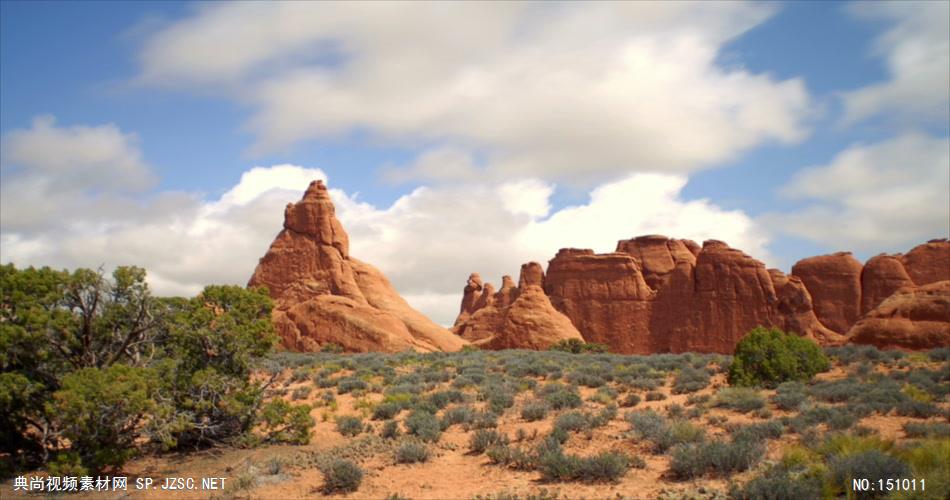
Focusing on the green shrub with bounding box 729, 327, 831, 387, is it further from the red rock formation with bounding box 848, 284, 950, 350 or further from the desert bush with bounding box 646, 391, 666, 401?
the red rock formation with bounding box 848, 284, 950, 350

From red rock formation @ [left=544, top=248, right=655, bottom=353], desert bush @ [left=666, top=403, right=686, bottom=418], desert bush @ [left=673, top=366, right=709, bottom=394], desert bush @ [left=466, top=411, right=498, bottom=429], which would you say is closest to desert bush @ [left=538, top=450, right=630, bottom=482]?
desert bush @ [left=466, top=411, right=498, bottom=429]

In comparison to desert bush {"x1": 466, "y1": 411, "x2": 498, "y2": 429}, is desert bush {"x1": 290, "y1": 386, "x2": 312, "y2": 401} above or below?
above

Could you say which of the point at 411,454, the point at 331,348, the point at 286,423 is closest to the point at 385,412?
the point at 286,423

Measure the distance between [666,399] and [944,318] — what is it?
79.3ft

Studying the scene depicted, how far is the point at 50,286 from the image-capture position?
41.1ft

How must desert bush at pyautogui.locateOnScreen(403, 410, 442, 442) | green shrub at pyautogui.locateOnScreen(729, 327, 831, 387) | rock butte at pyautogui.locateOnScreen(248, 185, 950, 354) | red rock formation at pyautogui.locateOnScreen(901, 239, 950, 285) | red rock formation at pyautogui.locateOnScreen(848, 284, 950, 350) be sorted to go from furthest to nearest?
red rock formation at pyautogui.locateOnScreen(901, 239, 950, 285)
rock butte at pyautogui.locateOnScreen(248, 185, 950, 354)
red rock formation at pyautogui.locateOnScreen(848, 284, 950, 350)
green shrub at pyautogui.locateOnScreen(729, 327, 831, 387)
desert bush at pyautogui.locateOnScreen(403, 410, 442, 442)

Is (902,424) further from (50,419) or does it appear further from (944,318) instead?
(944,318)

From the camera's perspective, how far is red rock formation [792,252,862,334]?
57625 mm

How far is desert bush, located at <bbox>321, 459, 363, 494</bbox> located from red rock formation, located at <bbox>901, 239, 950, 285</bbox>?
5931 centimetres

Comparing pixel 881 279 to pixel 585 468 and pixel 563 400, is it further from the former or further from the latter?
pixel 585 468

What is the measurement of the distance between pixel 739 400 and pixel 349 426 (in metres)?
9.74

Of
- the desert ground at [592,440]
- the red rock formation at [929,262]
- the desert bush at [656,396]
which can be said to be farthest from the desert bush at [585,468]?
the red rock formation at [929,262]

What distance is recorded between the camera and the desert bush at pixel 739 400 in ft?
52.4

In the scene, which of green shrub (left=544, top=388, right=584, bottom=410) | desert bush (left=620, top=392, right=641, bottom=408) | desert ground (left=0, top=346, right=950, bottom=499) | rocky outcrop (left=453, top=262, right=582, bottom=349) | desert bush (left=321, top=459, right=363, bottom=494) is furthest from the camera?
rocky outcrop (left=453, top=262, right=582, bottom=349)
